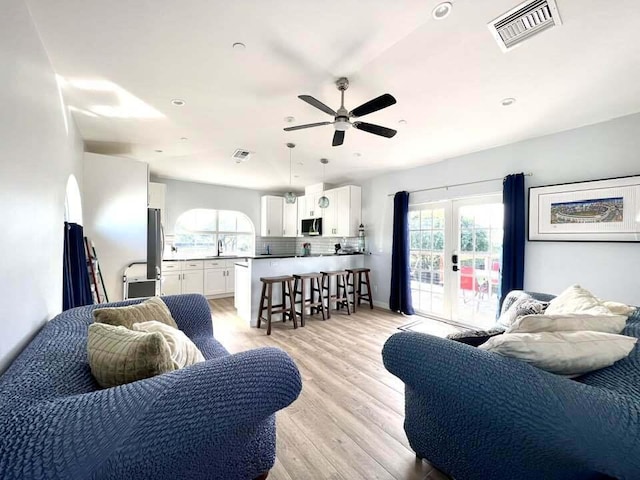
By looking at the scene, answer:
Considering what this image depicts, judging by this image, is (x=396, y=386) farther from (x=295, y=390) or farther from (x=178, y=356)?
(x=178, y=356)

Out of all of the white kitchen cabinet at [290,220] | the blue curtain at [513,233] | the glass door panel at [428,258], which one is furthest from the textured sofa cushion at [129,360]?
the white kitchen cabinet at [290,220]

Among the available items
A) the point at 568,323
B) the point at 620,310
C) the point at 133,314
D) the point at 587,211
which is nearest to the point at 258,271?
the point at 133,314

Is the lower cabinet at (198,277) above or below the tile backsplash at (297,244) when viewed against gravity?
below

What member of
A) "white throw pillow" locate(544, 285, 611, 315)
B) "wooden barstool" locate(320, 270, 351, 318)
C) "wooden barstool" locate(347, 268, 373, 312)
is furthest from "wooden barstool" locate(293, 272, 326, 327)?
"white throw pillow" locate(544, 285, 611, 315)

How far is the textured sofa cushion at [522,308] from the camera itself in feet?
6.72

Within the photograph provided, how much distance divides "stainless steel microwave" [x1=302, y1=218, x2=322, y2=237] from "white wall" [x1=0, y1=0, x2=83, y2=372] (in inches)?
174

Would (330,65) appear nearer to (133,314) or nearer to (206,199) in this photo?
(133,314)

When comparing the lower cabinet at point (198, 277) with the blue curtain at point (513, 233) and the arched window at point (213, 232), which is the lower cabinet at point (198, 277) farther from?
the blue curtain at point (513, 233)

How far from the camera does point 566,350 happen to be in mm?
1069

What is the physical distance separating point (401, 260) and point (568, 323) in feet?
11.6

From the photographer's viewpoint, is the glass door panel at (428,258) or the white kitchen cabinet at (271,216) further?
the white kitchen cabinet at (271,216)

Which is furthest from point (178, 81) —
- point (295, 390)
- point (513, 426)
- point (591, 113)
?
point (591, 113)

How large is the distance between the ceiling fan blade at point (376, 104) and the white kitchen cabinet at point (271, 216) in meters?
4.93

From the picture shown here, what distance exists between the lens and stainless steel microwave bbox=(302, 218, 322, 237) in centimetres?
609
